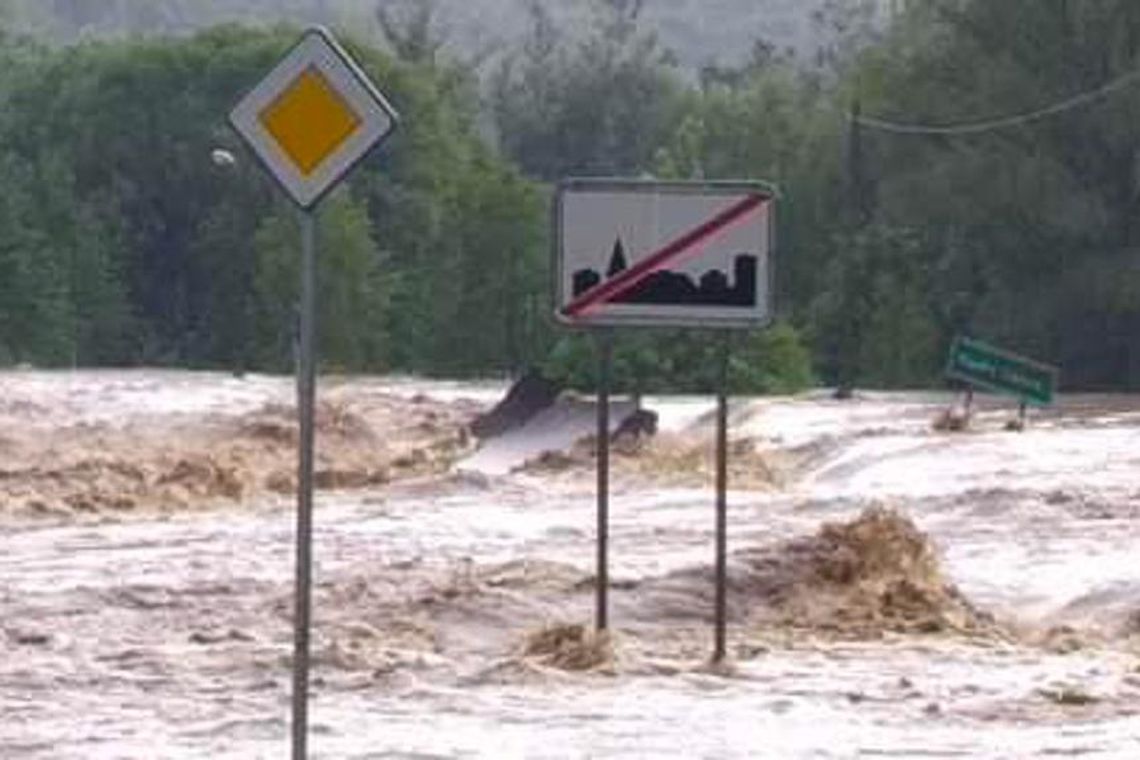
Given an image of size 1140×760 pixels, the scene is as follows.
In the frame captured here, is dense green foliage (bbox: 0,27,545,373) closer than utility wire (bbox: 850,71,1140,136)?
No

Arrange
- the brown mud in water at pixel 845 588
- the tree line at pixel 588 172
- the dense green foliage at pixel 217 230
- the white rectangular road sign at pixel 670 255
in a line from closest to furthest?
the white rectangular road sign at pixel 670 255, the brown mud in water at pixel 845 588, the tree line at pixel 588 172, the dense green foliage at pixel 217 230

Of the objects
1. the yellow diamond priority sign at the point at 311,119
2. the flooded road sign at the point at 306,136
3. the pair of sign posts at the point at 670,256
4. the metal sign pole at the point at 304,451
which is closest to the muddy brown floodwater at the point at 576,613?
the pair of sign posts at the point at 670,256

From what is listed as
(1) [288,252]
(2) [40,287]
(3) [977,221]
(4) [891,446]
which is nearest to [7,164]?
(2) [40,287]

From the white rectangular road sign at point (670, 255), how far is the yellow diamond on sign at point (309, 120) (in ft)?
18.8

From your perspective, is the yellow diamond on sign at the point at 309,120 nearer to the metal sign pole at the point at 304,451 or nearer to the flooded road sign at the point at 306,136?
the flooded road sign at the point at 306,136

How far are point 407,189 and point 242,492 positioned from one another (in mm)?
61152

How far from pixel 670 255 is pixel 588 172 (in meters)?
93.6

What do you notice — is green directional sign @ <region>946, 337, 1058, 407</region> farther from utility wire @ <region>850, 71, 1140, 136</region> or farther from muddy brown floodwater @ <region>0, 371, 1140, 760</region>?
utility wire @ <region>850, 71, 1140, 136</region>

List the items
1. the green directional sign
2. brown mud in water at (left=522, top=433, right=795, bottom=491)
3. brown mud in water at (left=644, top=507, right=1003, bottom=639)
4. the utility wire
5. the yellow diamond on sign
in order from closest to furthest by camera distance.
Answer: the yellow diamond on sign < brown mud in water at (left=644, top=507, right=1003, bottom=639) < brown mud in water at (left=522, top=433, right=795, bottom=491) < the green directional sign < the utility wire

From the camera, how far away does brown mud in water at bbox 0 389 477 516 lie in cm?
3912

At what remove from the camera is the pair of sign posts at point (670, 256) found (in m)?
18.4

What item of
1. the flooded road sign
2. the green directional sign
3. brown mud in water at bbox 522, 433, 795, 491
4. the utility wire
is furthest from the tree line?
the flooded road sign

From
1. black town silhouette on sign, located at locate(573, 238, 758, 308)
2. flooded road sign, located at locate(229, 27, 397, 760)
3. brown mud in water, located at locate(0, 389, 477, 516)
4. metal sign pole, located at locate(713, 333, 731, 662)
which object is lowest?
brown mud in water, located at locate(0, 389, 477, 516)

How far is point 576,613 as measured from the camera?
72.2 feet
